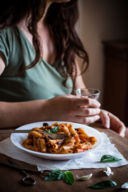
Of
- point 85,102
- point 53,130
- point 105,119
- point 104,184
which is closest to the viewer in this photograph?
point 104,184

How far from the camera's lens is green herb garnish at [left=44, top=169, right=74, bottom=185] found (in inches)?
28.2

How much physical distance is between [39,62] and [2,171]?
848 millimetres

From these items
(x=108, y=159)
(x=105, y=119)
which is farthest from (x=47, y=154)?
(x=105, y=119)

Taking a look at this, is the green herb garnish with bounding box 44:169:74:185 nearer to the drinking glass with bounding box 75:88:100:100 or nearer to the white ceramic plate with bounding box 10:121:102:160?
the white ceramic plate with bounding box 10:121:102:160

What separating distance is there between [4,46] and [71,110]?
1.61ft

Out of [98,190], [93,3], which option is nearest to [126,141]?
[98,190]

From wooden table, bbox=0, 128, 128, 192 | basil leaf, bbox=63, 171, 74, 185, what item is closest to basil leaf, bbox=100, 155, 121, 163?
wooden table, bbox=0, 128, 128, 192

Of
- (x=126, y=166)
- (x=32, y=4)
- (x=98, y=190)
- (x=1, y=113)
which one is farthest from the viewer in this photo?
(x=32, y=4)

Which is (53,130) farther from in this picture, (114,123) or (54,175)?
(114,123)

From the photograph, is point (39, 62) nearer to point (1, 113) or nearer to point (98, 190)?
point (1, 113)

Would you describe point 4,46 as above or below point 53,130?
above

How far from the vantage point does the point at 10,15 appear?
1.45 m

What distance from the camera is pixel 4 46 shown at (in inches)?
52.1

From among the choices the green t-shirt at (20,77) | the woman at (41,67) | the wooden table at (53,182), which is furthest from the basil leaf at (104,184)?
the green t-shirt at (20,77)
